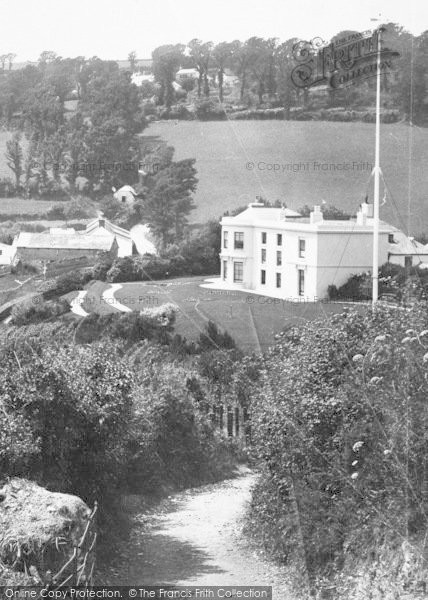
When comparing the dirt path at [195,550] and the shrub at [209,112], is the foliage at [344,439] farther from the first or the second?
the shrub at [209,112]

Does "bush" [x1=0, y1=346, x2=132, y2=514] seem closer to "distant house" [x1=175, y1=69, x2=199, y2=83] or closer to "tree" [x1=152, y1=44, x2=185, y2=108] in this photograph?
"tree" [x1=152, y1=44, x2=185, y2=108]

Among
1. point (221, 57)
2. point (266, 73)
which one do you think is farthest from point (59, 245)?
point (266, 73)

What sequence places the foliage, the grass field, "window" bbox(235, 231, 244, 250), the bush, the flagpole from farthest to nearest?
"window" bbox(235, 231, 244, 250) → the grass field → the flagpole → the bush → the foliage

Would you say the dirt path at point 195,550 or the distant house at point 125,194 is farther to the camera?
the distant house at point 125,194

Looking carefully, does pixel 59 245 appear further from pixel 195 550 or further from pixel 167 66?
pixel 195 550

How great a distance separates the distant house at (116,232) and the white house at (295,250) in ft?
4.96

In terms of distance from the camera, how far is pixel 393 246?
711 inches

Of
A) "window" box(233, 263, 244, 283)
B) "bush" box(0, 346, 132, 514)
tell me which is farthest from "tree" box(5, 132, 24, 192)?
"bush" box(0, 346, 132, 514)

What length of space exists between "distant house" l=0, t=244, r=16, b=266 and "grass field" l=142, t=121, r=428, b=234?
2927 millimetres

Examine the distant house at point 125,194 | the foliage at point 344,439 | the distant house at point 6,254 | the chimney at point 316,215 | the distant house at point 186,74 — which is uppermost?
the distant house at point 186,74

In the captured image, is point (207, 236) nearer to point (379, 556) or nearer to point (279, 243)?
point (279, 243)

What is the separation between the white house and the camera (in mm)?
17922

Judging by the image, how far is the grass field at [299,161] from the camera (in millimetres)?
18203

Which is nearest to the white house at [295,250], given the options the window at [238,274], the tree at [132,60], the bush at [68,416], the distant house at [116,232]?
the window at [238,274]
